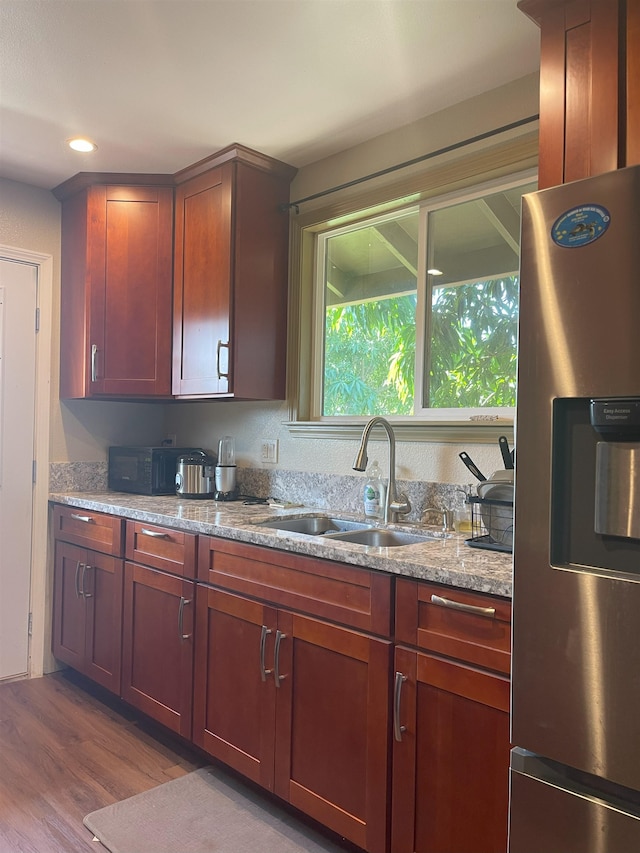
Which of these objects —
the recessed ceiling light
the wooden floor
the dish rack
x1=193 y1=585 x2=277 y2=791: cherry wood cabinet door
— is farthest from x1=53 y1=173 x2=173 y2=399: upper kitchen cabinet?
the dish rack

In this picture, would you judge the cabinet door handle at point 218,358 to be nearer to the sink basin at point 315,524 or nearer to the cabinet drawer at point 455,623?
the sink basin at point 315,524

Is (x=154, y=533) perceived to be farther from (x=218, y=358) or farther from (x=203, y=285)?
(x=203, y=285)

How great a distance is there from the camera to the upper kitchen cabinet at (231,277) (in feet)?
9.05

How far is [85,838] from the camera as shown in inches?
75.9

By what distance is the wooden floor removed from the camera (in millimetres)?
1975

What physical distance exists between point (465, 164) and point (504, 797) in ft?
6.59

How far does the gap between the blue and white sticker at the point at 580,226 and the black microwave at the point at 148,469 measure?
2340mm

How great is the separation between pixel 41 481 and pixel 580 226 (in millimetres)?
2871

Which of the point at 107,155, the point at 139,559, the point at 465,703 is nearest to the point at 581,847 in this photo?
the point at 465,703

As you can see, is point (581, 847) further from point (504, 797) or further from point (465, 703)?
point (465, 703)

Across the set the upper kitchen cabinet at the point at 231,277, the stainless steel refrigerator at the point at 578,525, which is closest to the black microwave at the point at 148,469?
the upper kitchen cabinet at the point at 231,277

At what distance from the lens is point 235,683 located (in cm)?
213

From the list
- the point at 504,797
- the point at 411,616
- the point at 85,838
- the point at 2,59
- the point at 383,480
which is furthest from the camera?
the point at 383,480

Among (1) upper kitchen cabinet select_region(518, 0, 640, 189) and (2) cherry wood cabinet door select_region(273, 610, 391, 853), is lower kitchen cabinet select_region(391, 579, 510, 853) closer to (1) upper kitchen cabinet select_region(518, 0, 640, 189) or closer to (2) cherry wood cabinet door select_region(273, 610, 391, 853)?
(2) cherry wood cabinet door select_region(273, 610, 391, 853)
